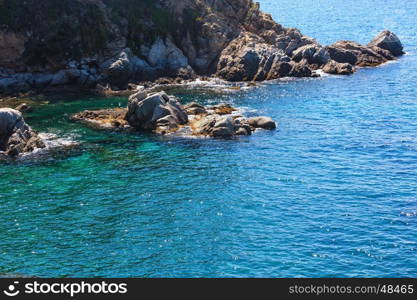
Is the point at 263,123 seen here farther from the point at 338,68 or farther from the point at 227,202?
the point at 338,68

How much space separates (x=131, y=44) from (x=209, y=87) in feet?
64.2

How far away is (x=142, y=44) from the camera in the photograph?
115250 mm

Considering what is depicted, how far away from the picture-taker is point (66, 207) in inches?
2205

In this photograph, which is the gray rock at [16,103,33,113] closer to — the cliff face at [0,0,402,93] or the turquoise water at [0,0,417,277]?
the turquoise water at [0,0,417,277]

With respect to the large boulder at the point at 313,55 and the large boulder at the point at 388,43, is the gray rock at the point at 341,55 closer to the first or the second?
the large boulder at the point at 313,55

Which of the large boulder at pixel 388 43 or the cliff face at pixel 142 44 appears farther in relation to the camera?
the large boulder at pixel 388 43

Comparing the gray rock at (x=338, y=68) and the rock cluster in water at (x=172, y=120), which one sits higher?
the gray rock at (x=338, y=68)

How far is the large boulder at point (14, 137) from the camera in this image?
7288 cm

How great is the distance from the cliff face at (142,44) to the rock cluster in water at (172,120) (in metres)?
22.8

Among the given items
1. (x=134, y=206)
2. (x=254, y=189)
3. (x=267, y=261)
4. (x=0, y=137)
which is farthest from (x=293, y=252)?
(x=0, y=137)

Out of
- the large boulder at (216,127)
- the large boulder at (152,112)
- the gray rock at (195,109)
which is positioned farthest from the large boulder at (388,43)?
the large boulder at (152,112)

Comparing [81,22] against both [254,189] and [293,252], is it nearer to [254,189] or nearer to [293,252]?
[254,189]

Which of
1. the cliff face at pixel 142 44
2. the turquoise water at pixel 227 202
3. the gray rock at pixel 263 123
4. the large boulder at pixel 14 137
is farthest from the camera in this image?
the cliff face at pixel 142 44

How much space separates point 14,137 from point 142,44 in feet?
158
